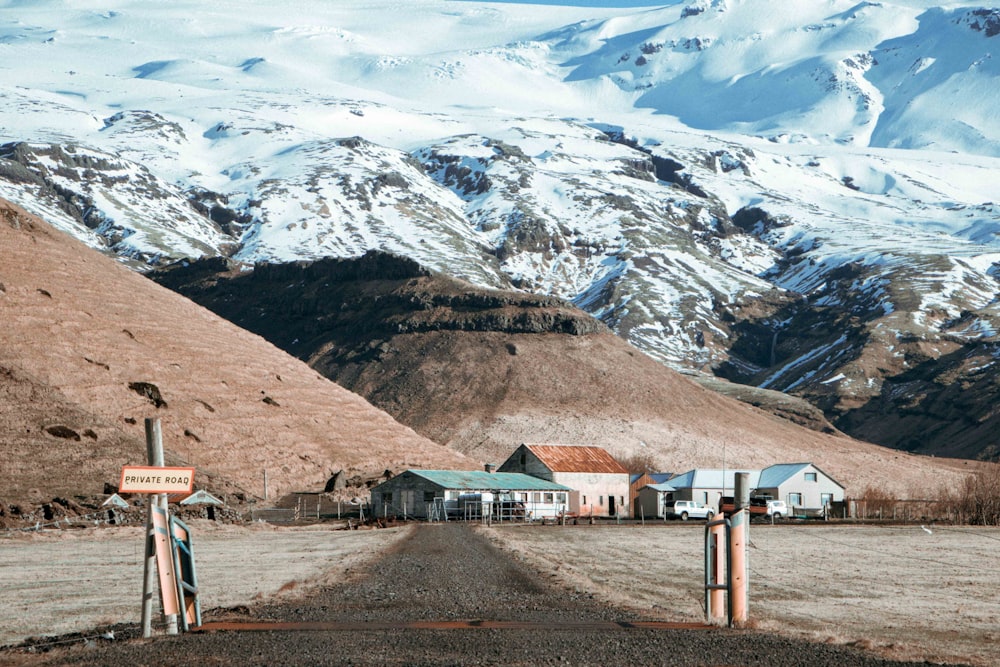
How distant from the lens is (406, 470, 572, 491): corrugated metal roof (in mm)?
92062

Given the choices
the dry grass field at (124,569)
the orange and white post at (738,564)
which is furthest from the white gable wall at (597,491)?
the orange and white post at (738,564)

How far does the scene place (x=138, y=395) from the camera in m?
95.9

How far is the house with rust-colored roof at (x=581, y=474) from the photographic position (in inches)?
4331

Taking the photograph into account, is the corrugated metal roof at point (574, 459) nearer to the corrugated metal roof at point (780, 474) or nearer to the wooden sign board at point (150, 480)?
the corrugated metal roof at point (780, 474)

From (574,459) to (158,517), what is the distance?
314 feet

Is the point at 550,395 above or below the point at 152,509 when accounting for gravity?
above

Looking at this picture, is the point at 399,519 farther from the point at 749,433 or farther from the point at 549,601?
the point at 749,433

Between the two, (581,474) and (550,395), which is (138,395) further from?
(550,395)

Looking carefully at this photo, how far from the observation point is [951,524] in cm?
7462

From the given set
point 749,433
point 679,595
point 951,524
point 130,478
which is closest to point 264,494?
point 951,524

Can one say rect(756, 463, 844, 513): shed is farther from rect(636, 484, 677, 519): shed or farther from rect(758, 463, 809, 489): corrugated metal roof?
rect(636, 484, 677, 519): shed

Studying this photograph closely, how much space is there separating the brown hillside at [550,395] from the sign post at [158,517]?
436 feet

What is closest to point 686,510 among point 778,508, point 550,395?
point 778,508

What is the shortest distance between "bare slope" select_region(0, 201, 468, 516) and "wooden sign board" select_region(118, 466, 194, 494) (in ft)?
161
